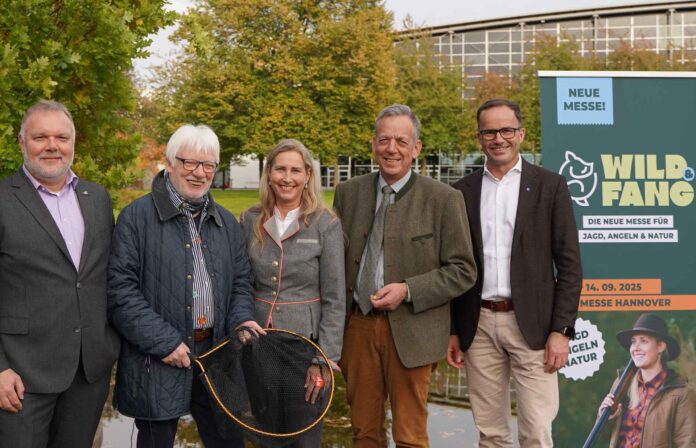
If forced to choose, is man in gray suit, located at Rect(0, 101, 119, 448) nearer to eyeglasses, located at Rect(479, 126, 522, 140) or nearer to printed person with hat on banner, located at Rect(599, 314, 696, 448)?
eyeglasses, located at Rect(479, 126, 522, 140)

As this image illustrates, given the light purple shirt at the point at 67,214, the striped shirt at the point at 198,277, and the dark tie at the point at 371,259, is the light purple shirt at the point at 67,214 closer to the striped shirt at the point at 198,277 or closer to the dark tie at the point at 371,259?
the striped shirt at the point at 198,277

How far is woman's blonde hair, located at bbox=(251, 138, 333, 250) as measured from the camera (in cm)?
380

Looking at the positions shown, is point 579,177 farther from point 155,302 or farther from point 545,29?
point 545,29

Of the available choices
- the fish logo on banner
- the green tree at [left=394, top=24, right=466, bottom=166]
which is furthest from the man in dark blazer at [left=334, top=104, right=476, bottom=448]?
the green tree at [left=394, top=24, right=466, bottom=166]

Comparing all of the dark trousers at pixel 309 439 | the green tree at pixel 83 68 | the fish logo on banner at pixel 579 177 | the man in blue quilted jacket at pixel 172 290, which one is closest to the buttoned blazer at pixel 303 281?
the man in blue quilted jacket at pixel 172 290

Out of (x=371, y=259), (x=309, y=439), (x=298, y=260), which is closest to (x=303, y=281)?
(x=298, y=260)

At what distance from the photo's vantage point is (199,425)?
3705mm

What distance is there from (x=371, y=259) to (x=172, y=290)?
1.17 meters

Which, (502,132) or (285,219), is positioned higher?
(502,132)

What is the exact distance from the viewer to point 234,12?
3256 centimetres

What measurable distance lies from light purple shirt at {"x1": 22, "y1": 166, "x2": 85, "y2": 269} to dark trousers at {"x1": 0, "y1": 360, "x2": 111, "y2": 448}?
1.90 ft

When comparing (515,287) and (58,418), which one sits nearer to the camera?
(58,418)

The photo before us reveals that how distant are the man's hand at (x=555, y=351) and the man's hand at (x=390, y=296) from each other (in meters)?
0.93

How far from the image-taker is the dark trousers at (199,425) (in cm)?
343
